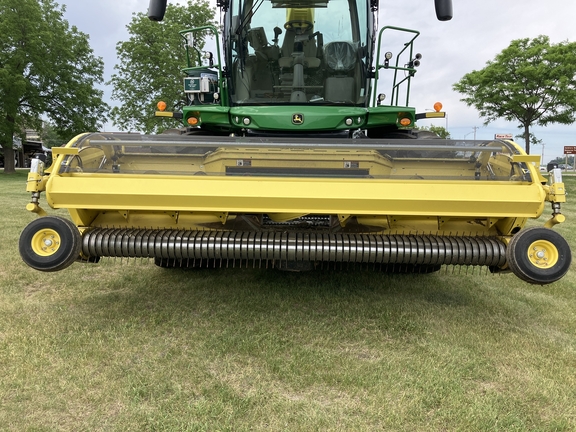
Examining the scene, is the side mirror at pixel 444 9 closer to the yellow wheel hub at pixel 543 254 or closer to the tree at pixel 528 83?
the yellow wheel hub at pixel 543 254

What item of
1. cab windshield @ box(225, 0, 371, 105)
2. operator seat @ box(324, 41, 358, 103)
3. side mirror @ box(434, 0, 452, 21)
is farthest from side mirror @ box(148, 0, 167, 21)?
side mirror @ box(434, 0, 452, 21)

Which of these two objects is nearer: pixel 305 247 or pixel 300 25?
pixel 305 247

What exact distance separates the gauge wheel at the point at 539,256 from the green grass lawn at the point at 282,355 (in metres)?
0.53

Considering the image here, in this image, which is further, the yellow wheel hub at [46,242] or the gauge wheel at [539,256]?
the yellow wheel hub at [46,242]

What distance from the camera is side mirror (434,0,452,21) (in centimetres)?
347

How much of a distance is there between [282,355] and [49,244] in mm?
1473

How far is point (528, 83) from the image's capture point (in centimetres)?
1892

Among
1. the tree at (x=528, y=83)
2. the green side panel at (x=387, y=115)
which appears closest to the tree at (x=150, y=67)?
the tree at (x=528, y=83)

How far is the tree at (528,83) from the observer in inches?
714

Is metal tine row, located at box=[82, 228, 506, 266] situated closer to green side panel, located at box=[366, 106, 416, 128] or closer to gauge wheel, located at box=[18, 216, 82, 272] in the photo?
gauge wheel, located at box=[18, 216, 82, 272]

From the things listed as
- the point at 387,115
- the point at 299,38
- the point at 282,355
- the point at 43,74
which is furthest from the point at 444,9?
the point at 43,74

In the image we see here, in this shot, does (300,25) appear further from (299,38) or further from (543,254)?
(543,254)

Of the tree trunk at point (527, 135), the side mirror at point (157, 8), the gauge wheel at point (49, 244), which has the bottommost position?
the gauge wheel at point (49, 244)

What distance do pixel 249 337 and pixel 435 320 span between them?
52.3 inches
